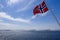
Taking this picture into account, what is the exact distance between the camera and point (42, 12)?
49.1 ft

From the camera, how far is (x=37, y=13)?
15102mm

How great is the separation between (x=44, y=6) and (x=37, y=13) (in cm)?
117

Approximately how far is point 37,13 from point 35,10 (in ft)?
1.43

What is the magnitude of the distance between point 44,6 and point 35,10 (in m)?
1.14

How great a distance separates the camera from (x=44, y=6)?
50.2ft

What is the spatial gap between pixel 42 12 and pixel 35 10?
86cm

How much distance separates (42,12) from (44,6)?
831mm

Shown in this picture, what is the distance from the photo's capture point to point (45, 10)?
48.8ft

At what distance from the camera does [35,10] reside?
50.0ft

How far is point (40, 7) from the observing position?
604 inches

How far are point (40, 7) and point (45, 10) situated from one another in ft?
2.66

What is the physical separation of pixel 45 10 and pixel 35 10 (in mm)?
1165
